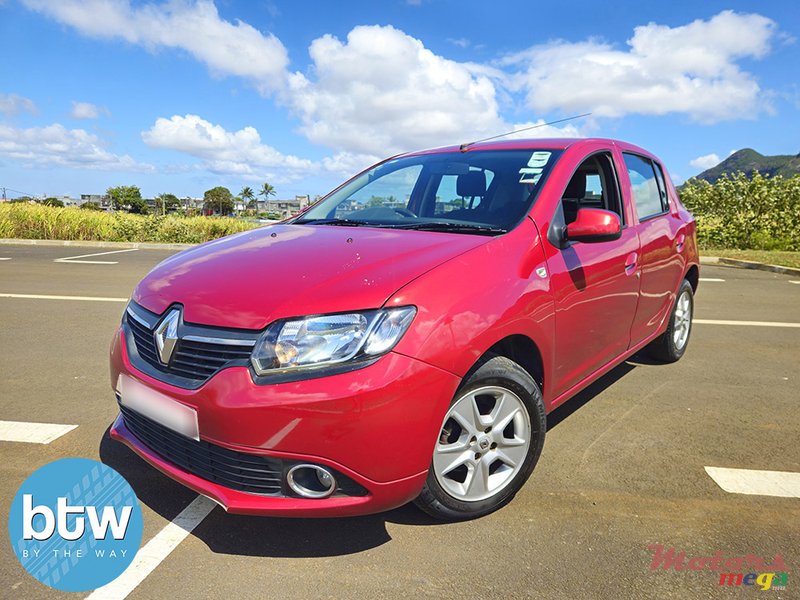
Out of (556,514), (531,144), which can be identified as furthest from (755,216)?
(556,514)

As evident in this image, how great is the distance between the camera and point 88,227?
63.6ft

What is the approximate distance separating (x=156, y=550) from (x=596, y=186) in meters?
3.04

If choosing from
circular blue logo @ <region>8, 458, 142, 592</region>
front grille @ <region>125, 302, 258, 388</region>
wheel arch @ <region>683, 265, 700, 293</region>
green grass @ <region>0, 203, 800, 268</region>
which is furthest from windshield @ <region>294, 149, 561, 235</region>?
green grass @ <region>0, 203, 800, 268</region>

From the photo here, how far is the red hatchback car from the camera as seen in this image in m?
2.01

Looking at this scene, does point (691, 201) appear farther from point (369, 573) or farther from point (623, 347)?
point (369, 573)

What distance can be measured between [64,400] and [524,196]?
10.6 ft

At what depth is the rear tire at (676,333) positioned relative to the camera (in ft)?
15.4

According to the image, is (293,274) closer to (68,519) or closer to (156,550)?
(156,550)

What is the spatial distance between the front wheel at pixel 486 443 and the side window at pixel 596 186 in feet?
4.04

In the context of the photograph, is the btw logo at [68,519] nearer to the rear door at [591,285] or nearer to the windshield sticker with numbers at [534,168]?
the rear door at [591,285]

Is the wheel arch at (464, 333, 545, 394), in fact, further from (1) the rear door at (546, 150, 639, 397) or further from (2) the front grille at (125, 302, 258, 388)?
(2) the front grille at (125, 302, 258, 388)

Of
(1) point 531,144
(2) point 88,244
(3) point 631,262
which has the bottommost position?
(2) point 88,244

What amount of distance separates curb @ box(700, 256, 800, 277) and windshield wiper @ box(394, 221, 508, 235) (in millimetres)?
11147

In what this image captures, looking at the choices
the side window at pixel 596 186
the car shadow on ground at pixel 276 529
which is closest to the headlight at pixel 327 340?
the car shadow on ground at pixel 276 529
